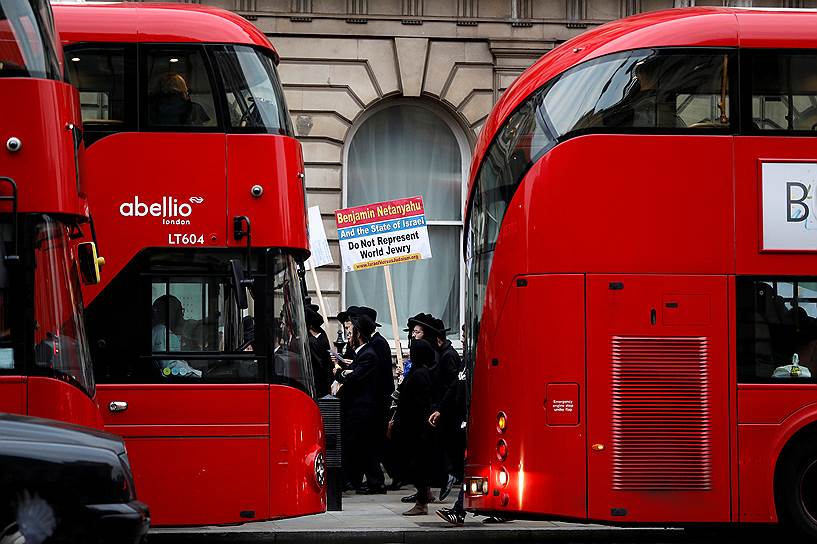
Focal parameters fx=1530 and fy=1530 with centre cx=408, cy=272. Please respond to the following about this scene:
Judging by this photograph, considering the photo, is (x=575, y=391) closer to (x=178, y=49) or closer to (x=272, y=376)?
(x=272, y=376)

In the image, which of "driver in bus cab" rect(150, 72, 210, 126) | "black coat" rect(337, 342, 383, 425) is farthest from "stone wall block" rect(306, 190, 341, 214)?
"driver in bus cab" rect(150, 72, 210, 126)

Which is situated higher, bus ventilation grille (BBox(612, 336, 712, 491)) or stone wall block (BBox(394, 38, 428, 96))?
stone wall block (BBox(394, 38, 428, 96))

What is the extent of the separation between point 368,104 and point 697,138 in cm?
1223

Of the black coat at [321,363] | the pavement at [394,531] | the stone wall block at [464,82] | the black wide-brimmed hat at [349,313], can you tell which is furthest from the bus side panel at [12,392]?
the stone wall block at [464,82]

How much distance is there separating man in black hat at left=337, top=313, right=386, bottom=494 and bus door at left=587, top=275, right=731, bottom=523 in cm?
567

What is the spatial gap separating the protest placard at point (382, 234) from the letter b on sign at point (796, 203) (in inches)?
329

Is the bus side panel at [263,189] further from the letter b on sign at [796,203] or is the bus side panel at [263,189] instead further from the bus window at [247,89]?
the letter b on sign at [796,203]

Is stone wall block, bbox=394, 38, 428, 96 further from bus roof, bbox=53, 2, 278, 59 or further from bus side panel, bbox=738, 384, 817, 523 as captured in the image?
bus side panel, bbox=738, 384, 817, 523

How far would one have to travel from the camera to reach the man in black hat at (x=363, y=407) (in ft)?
57.1

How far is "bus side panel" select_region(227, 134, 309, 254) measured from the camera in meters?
12.3

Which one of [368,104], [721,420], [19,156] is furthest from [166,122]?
[368,104]

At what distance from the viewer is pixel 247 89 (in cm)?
1245

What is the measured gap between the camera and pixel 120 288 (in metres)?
12.2

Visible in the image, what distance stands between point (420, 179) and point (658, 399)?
42.4 ft
